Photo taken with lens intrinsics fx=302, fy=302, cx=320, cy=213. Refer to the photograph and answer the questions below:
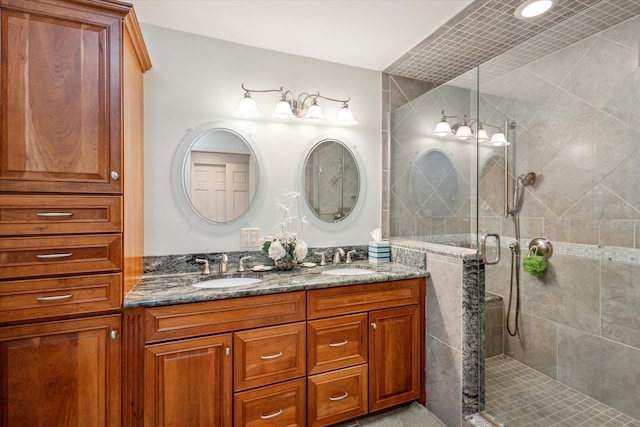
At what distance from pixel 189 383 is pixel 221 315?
33 centimetres

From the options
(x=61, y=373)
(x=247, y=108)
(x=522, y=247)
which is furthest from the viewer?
(x=522, y=247)

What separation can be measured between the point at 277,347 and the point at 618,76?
8.37 feet

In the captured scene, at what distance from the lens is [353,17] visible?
5.97 ft

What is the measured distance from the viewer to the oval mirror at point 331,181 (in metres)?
2.30

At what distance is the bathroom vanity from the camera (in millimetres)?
1380

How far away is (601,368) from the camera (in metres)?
1.91

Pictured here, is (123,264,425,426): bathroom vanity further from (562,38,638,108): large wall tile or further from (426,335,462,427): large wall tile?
(562,38,638,108): large wall tile

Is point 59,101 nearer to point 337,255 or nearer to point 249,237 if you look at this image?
point 249,237

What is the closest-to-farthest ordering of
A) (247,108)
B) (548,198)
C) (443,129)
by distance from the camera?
(247,108) < (548,198) < (443,129)

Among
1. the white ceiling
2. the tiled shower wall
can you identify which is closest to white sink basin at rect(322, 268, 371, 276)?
the tiled shower wall

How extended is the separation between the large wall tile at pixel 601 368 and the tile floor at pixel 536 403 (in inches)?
2.2

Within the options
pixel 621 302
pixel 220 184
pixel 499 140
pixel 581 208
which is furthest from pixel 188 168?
pixel 621 302

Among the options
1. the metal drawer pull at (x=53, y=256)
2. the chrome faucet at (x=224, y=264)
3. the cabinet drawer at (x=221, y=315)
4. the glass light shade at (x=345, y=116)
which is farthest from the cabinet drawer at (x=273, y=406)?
the glass light shade at (x=345, y=116)

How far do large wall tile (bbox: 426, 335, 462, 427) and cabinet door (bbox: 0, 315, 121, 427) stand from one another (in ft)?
5.66
